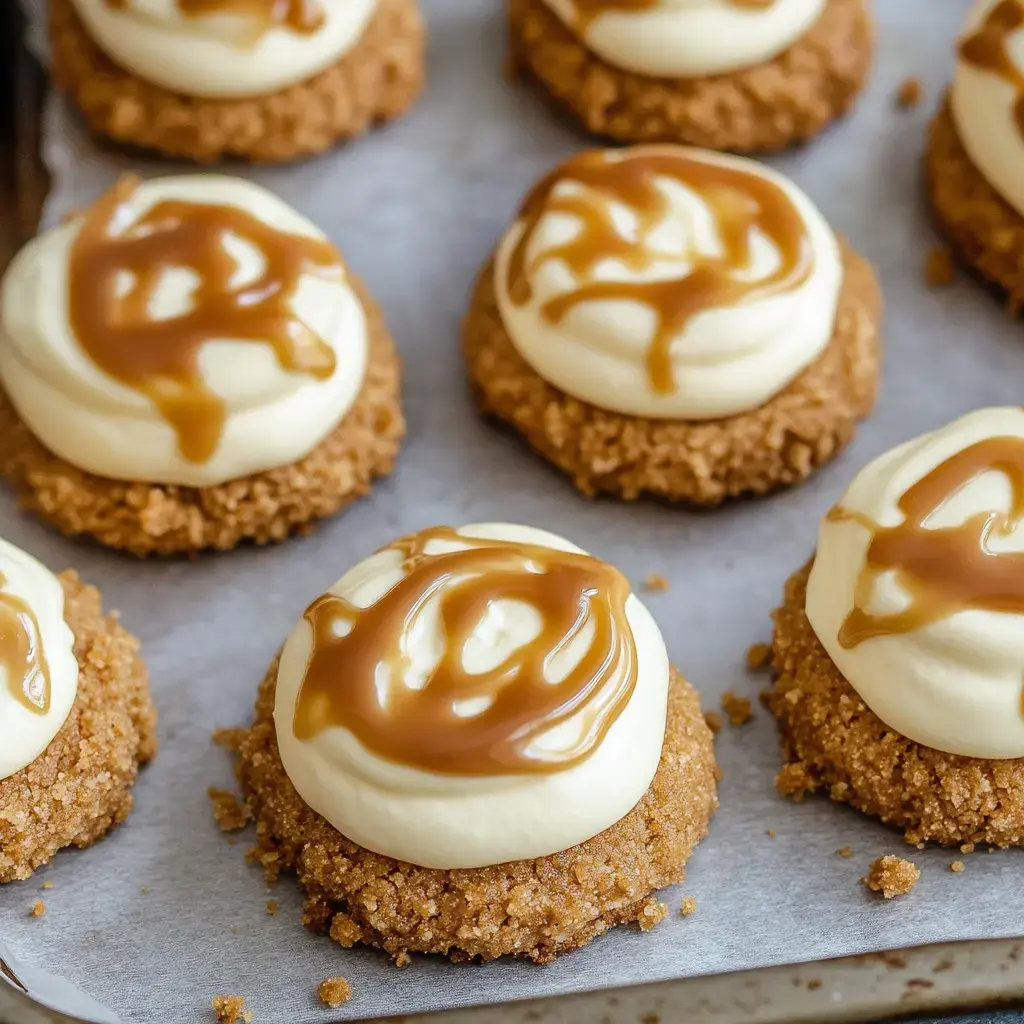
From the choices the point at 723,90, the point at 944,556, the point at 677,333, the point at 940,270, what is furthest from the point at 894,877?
the point at 723,90

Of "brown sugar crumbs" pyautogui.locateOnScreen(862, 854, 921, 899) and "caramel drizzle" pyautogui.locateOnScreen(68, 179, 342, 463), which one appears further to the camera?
"caramel drizzle" pyautogui.locateOnScreen(68, 179, 342, 463)

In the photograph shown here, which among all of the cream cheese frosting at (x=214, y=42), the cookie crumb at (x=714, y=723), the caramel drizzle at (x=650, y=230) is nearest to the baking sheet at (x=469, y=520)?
the cookie crumb at (x=714, y=723)

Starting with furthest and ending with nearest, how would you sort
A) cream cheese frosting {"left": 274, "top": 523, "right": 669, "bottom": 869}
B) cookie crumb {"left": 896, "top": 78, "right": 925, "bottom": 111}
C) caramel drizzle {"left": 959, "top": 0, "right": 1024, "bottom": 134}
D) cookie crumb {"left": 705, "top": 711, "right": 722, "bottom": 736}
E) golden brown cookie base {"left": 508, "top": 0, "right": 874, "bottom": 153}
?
cookie crumb {"left": 896, "top": 78, "right": 925, "bottom": 111}
golden brown cookie base {"left": 508, "top": 0, "right": 874, "bottom": 153}
caramel drizzle {"left": 959, "top": 0, "right": 1024, "bottom": 134}
cookie crumb {"left": 705, "top": 711, "right": 722, "bottom": 736}
cream cheese frosting {"left": 274, "top": 523, "right": 669, "bottom": 869}

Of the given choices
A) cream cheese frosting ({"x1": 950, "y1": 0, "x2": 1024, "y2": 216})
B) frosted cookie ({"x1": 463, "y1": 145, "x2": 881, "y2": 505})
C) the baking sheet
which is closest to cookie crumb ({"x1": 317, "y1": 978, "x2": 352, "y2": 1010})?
the baking sheet

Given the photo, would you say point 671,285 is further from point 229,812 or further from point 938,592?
point 229,812

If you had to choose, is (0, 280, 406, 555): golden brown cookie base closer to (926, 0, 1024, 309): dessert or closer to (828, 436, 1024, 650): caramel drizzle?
(828, 436, 1024, 650): caramel drizzle
